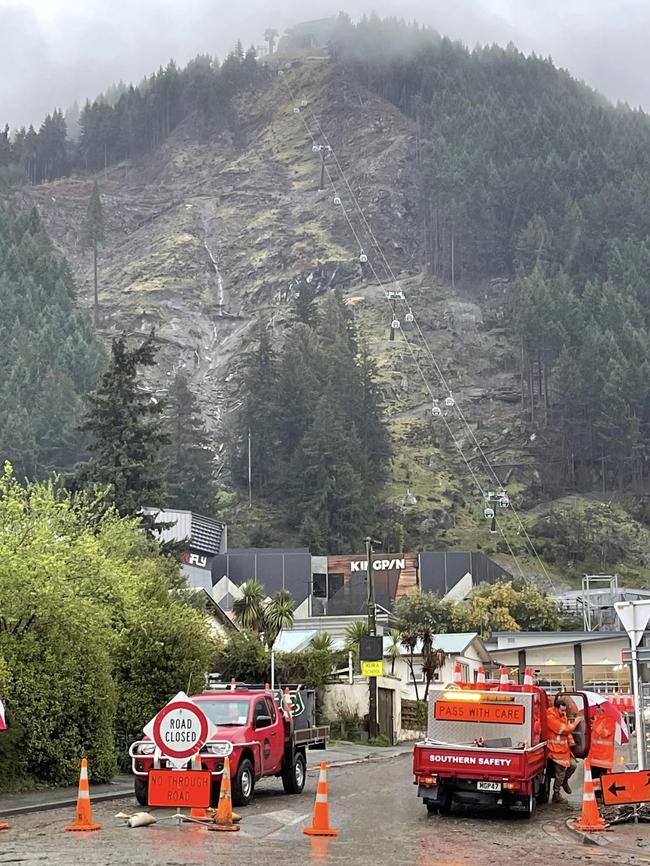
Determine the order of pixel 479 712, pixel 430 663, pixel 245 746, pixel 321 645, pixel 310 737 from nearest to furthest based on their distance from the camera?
pixel 245 746 < pixel 479 712 < pixel 310 737 < pixel 321 645 < pixel 430 663

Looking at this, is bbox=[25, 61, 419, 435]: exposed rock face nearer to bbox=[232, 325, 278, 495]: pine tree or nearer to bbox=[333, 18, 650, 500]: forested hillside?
bbox=[333, 18, 650, 500]: forested hillside

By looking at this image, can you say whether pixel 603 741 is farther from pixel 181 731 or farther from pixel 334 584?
pixel 334 584

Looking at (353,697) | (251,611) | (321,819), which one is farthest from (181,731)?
(251,611)

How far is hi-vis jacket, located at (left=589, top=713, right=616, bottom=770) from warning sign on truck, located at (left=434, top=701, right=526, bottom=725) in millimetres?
1870

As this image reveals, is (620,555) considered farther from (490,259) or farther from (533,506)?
(490,259)

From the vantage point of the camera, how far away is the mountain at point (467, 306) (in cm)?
12169

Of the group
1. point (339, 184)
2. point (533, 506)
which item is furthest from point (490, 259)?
point (533, 506)

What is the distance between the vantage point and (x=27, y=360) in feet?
443

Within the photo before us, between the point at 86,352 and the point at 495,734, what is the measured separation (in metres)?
128

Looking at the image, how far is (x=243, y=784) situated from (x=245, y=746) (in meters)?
0.61

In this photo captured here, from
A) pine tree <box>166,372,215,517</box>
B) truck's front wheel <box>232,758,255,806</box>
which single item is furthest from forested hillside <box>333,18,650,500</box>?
truck's front wheel <box>232,758,255,806</box>

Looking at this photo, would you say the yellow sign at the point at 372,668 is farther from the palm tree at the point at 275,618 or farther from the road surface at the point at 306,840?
the road surface at the point at 306,840

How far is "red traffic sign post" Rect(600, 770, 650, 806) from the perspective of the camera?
16.2 m

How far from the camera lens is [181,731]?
14.1 metres
